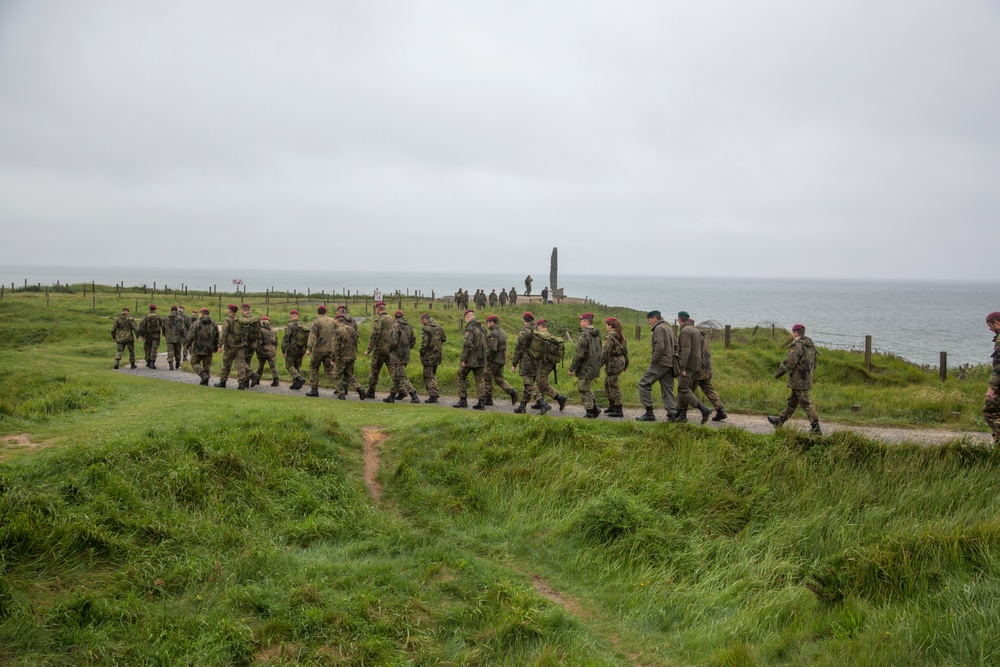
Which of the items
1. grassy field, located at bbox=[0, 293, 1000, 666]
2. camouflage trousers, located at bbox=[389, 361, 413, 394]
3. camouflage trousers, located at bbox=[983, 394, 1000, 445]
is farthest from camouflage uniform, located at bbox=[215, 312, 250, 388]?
camouflage trousers, located at bbox=[983, 394, 1000, 445]

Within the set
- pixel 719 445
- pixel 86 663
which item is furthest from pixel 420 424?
pixel 86 663

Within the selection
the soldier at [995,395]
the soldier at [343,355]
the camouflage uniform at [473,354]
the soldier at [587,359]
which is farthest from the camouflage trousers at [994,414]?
the soldier at [343,355]

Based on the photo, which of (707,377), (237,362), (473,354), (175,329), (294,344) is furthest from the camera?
(175,329)

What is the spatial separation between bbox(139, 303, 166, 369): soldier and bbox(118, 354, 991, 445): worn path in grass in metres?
1.06

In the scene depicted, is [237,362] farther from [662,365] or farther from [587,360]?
[662,365]

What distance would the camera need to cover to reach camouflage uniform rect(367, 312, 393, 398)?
15.9 meters

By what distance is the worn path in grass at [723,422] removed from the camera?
12.2 m

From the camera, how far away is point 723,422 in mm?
13836

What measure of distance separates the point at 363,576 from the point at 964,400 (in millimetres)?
14485

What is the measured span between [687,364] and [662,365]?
0.53 meters

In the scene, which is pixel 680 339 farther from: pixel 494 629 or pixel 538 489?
pixel 494 629

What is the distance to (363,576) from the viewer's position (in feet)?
25.2

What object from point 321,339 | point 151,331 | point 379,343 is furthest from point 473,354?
point 151,331

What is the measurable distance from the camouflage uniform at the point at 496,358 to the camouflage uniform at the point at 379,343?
2.42m
